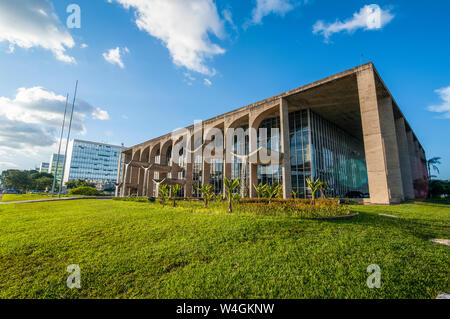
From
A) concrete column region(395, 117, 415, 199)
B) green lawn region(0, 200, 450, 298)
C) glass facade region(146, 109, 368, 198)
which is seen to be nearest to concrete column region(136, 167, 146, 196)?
glass facade region(146, 109, 368, 198)

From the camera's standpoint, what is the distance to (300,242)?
16.2 ft

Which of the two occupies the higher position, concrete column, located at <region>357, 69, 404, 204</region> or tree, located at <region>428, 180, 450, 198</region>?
concrete column, located at <region>357, 69, 404, 204</region>

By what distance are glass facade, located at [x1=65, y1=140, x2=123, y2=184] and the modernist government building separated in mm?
74194

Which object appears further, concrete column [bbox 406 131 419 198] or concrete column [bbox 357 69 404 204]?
concrete column [bbox 406 131 419 198]

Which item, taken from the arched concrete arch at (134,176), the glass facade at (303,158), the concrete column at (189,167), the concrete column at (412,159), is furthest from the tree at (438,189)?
the arched concrete arch at (134,176)

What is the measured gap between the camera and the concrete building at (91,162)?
9212 centimetres

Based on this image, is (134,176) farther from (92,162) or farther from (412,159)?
(92,162)

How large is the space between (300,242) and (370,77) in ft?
55.8

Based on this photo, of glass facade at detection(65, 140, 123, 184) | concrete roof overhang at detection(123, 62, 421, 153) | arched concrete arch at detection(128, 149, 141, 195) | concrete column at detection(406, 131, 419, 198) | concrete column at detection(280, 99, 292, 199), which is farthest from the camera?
glass facade at detection(65, 140, 123, 184)

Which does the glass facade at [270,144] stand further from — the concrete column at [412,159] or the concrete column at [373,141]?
the concrete column at [412,159]

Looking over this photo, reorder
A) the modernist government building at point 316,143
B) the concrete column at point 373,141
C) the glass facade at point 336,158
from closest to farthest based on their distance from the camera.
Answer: the concrete column at point 373,141 → the modernist government building at point 316,143 → the glass facade at point 336,158

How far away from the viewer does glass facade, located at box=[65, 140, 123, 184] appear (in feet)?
302

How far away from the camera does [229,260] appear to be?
409 centimetres

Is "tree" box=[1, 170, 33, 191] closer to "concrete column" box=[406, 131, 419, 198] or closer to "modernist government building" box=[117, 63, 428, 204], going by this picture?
"modernist government building" box=[117, 63, 428, 204]
